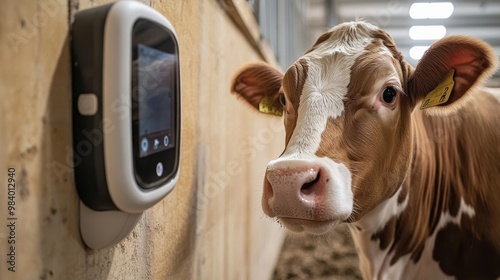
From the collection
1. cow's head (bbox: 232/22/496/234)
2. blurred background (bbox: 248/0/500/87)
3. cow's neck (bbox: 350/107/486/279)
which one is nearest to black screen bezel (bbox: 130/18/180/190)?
cow's head (bbox: 232/22/496/234)

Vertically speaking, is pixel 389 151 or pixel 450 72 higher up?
pixel 450 72

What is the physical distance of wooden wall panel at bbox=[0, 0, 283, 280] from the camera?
50 cm

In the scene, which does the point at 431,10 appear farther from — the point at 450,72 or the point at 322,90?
the point at 322,90

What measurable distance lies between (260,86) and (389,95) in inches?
21.9

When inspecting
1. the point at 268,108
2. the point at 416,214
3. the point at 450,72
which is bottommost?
the point at 416,214

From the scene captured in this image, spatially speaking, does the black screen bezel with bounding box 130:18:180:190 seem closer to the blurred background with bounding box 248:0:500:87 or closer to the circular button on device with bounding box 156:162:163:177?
the circular button on device with bounding box 156:162:163:177

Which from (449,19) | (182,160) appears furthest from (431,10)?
(182,160)

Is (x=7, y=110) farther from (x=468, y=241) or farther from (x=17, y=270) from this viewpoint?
(x=468, y=241)

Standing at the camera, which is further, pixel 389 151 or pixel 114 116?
pixel 389 151

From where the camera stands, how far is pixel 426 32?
5242 mm

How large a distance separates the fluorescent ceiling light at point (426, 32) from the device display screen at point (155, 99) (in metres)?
4.90

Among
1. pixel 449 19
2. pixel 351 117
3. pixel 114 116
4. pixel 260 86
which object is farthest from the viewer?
pixel 449 19

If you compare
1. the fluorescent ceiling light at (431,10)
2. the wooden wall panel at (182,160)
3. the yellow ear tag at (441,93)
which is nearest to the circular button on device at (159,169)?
the wooden wall panel at (182,160)

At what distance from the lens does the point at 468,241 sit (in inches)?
56.8
